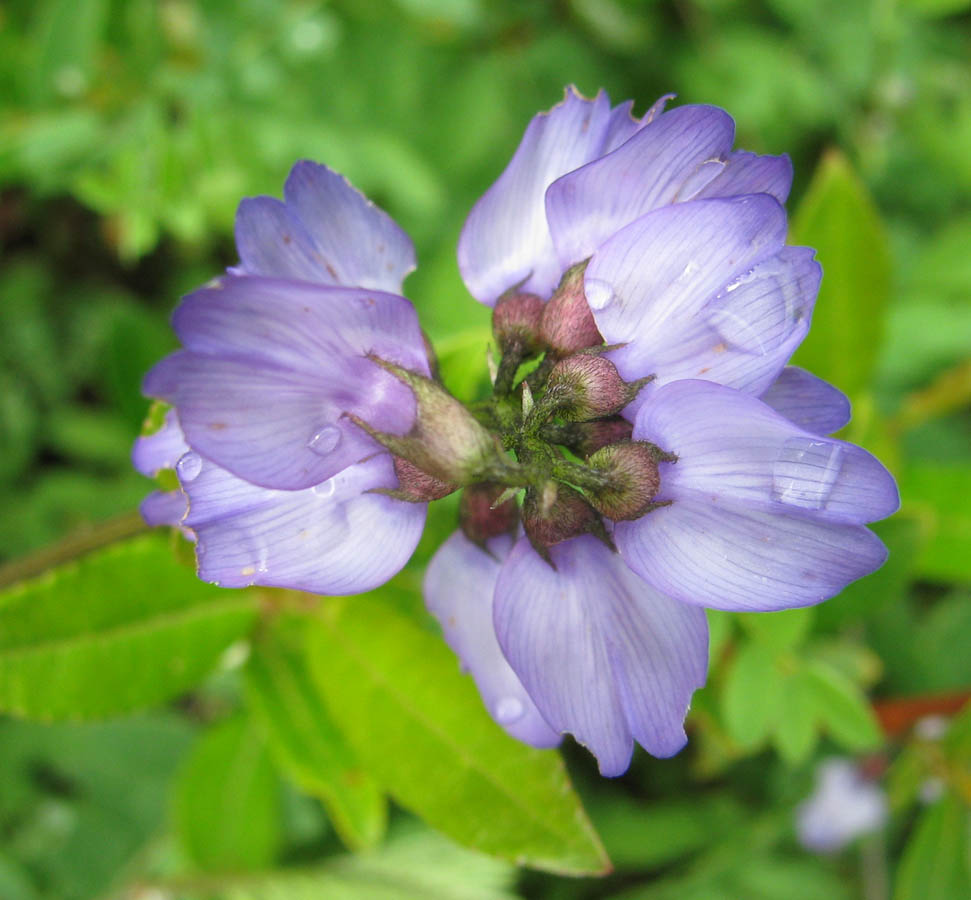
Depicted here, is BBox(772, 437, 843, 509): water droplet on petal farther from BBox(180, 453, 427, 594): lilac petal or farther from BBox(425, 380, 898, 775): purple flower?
BBox(180, 453, 427, 594): lilac petal

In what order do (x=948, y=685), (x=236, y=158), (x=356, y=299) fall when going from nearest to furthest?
1. (x=356, y=299)
2. (x=236, y=158)
3. (x=948, y=685)

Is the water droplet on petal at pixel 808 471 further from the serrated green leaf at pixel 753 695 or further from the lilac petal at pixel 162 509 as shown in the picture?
the serrated green leaf at pixel 753 695

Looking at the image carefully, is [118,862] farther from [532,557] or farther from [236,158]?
[532,557]

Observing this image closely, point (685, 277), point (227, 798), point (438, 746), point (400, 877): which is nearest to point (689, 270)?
point (685, 277)

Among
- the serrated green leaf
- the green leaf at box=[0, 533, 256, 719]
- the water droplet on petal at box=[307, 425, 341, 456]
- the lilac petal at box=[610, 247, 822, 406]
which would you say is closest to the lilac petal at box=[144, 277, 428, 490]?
the water droplet on petal at box=[307, 425, 341, 456]

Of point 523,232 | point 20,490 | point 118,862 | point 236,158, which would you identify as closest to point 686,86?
point 236,158

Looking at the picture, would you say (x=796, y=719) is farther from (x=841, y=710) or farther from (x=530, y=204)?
(x=530, y=204)
